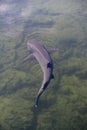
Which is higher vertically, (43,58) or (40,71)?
(43,58)

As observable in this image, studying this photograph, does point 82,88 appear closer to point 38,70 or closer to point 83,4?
point 38,70

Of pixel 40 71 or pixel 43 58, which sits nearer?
pixel 43 58

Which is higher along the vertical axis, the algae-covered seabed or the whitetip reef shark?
the whitetip reef shark

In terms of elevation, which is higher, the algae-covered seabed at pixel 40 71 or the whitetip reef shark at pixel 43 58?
the whitetip reef shark at pixel 43 58
